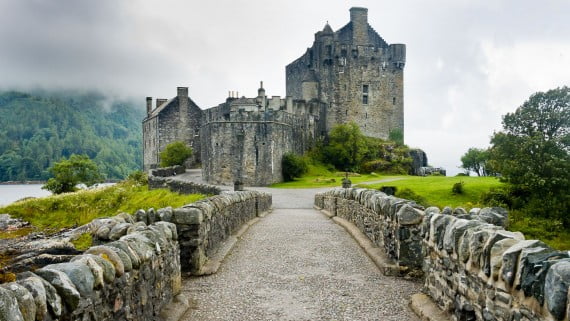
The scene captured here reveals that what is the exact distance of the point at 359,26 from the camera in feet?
215

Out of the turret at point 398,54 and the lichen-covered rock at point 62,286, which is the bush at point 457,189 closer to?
the lichen-covered rock at point 62,286

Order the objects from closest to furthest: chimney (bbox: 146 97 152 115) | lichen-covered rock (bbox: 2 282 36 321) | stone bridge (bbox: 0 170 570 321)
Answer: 1. lichen-covered rock (bbox: 2 282 36 321)
2. stone bridge (bbox: 0 170 570 321)
3. chimney (bbox: 146 97 152 115)

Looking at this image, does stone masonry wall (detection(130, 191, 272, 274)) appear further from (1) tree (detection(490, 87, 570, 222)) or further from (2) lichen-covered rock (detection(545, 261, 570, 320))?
(1) tree (detection(490, 87, 570, 222))

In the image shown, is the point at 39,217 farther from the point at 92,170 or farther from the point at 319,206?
the point at 92,170

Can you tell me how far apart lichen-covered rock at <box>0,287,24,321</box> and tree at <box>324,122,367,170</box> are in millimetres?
51674

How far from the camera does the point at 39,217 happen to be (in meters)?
31.3

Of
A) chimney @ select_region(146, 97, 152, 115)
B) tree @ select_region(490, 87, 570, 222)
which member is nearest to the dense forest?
chimney @ select_region(146, 97, 152, 115)

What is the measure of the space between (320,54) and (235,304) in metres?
60.3

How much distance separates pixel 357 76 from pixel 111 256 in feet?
206

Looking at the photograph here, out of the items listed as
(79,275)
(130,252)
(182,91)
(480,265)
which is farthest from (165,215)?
(182,91)

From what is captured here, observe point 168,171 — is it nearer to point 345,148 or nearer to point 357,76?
point 345,148

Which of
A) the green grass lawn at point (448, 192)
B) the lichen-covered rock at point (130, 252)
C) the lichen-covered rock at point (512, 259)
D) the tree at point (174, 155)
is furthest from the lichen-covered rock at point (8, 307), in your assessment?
the tree at point (174, 155)

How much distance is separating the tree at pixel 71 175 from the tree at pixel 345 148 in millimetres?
24461

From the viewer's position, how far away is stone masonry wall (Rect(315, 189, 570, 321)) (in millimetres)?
3615
